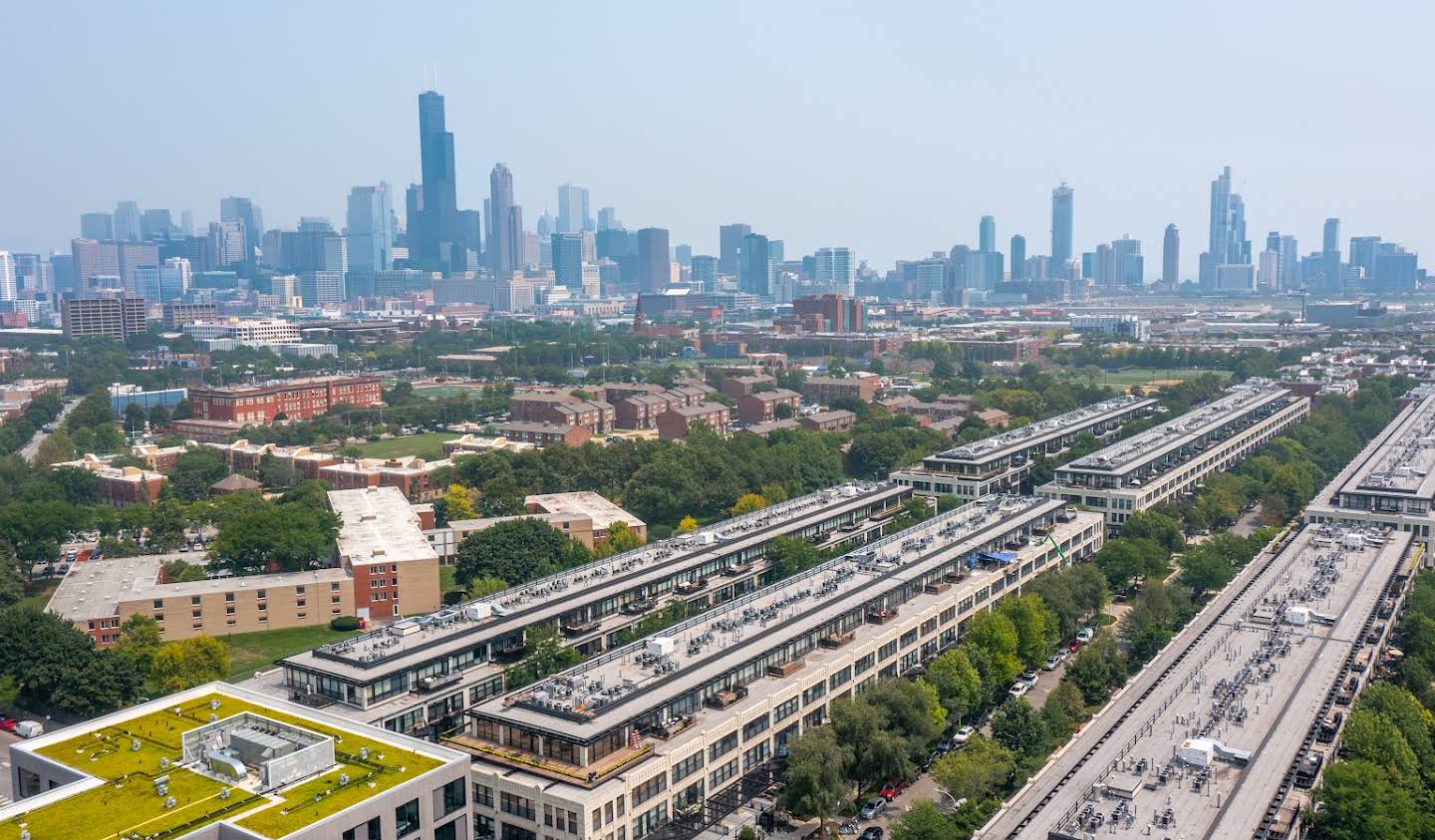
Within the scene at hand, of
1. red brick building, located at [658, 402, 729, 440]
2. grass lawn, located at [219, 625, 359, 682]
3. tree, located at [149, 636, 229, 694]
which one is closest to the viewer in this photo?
tree, located at [149, 636, 229, 694]

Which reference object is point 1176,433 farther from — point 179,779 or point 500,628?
point 179,779

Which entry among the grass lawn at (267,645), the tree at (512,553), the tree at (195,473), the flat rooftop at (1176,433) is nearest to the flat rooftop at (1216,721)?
the flat rooftop at (1176,433)

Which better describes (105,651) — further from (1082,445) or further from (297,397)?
(297,397)

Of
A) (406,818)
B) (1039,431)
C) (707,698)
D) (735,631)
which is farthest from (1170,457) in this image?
(406,818)

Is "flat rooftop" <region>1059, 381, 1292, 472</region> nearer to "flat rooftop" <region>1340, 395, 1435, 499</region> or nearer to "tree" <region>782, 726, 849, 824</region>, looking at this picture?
"flat rooftop" <region>1340, 395, 1435, 499</region>

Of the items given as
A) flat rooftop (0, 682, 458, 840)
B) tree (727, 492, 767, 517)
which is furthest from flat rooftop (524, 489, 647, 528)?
flat rooftop (0, 682, 458, 840)

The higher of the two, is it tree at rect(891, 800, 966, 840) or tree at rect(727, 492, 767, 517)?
tree at rect(727, 492, 767, 517)

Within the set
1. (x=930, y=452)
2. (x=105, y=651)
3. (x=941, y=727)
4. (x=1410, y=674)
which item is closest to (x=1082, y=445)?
(x=930, y=452)
